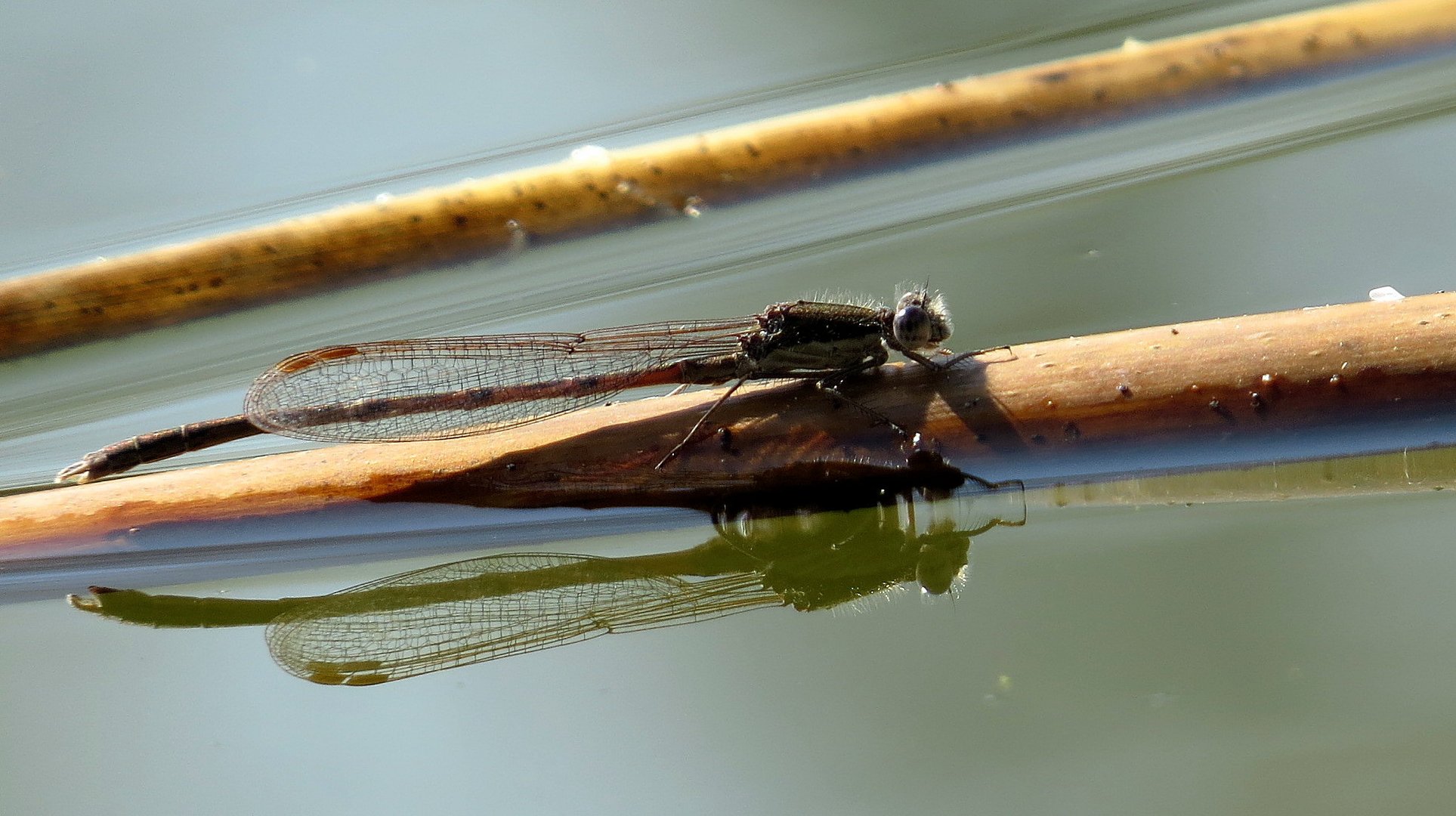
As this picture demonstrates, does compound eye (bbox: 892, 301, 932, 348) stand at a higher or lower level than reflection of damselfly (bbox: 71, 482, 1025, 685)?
higher

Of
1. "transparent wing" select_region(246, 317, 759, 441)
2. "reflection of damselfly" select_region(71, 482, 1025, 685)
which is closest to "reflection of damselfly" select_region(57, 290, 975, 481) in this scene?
"transparent wing" select_region(246, 317, 759, 441)

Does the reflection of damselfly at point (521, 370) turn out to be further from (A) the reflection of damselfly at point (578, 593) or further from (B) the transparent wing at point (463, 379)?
(A) the reflection of damselfly at point (578, 593)

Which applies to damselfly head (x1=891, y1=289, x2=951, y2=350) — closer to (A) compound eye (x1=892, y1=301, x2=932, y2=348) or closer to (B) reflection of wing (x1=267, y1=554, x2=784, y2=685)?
(A) compound eye (x1=892, y1=301, x2=932, y2=348)

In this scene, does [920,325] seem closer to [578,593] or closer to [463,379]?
[578,593]

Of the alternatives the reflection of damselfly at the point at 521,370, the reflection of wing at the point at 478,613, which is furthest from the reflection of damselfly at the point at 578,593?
the reflection of damselfly at the point at 521,370

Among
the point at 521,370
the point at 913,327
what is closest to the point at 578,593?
the point at 521,370

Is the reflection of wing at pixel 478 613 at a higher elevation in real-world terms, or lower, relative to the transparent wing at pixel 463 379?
lower

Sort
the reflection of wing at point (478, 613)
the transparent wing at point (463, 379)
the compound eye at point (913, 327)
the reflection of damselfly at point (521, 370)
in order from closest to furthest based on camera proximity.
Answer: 1. the reflection of wing at point (478, 613)
2. the compound eye at point (913, 327)
3. the reflection of damselfly at point (521, 370)
4. the transparent wing at point (463, 379)

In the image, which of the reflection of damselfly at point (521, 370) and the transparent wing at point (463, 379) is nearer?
the reflection of damselfly at point (521, 370)
